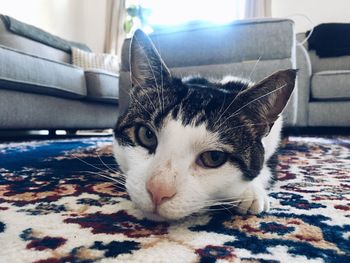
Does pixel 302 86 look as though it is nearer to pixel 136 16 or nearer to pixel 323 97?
pixel 323 97

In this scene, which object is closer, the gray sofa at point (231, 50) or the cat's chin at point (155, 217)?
the cat's chin at point (155, 217)

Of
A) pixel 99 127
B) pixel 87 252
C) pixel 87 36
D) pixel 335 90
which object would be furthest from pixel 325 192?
pixel 87 36

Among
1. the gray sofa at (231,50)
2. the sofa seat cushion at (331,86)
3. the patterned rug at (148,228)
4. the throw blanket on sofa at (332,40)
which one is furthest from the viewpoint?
the throw blanket on sofa at (332,40)

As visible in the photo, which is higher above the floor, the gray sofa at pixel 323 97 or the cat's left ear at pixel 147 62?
the gray sofa at pixel 323 97

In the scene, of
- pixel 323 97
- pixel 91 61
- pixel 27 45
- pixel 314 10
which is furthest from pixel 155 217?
pixel 314 10

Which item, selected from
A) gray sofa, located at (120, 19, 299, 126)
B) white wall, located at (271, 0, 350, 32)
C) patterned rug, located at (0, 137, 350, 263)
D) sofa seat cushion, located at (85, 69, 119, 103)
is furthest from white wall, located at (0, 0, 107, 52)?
patterned rug, located at (0, 137, 350, 263)

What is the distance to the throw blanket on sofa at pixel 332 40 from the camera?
12.1ft

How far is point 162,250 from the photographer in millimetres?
521

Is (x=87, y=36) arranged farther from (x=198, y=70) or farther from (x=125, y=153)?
(x=125, y=153)

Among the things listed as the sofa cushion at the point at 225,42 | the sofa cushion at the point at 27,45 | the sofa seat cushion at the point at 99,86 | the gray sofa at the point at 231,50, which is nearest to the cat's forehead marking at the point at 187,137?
the gray sofa at the point at 231,50

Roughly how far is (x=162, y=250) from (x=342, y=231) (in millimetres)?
337

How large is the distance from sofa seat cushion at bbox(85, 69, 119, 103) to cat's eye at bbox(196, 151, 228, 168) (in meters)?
Result: 2.01

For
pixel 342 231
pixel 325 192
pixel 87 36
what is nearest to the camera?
pixel 342 231

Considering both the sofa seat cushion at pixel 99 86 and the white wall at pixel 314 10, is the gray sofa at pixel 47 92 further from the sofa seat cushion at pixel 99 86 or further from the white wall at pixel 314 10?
Answer: the white wall at pixel 314 10
